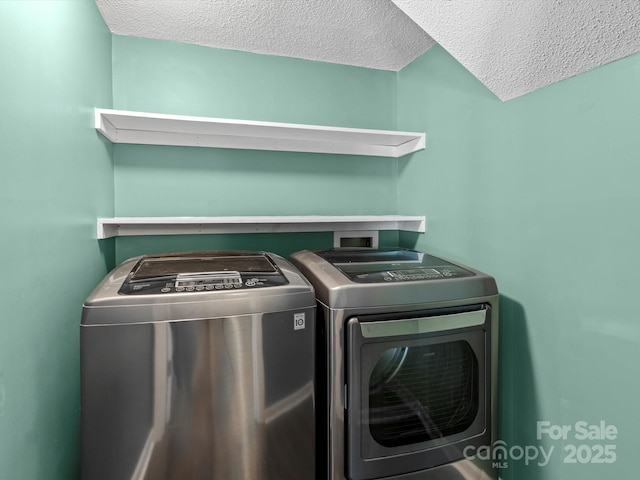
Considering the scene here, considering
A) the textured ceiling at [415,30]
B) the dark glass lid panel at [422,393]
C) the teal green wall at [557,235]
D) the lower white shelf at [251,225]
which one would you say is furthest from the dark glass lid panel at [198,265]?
the textured ceiling at [415,30]

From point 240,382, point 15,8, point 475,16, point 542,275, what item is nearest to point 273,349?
point 240,382

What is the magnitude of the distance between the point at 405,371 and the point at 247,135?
1313 millimetres

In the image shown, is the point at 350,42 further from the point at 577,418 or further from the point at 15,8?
the point at 577,418

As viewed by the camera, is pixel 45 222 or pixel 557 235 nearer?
pixel 45 222

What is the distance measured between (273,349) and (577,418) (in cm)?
101

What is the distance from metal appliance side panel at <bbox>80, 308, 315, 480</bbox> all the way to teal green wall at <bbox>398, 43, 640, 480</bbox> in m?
0.82

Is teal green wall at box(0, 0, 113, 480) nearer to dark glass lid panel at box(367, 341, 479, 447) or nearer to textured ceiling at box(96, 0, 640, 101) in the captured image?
textured ceiling at box(96, 0, 640, 101)

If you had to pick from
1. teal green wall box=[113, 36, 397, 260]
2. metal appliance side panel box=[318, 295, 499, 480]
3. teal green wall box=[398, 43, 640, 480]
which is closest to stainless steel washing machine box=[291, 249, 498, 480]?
metal appliance side panel box=[318, 295, 499, 480]

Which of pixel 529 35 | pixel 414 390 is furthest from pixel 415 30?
pixel 414 390

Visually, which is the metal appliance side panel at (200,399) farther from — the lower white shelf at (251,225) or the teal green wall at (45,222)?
the lower white shelf at (251,225)

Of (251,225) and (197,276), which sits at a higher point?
(251,225)

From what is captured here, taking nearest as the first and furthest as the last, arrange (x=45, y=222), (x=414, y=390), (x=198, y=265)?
(x=45, y=222) → (x=414, y=390) → (x=198, y=265)

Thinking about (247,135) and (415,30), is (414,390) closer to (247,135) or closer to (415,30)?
(247,135)

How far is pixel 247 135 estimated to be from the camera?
186 cm
